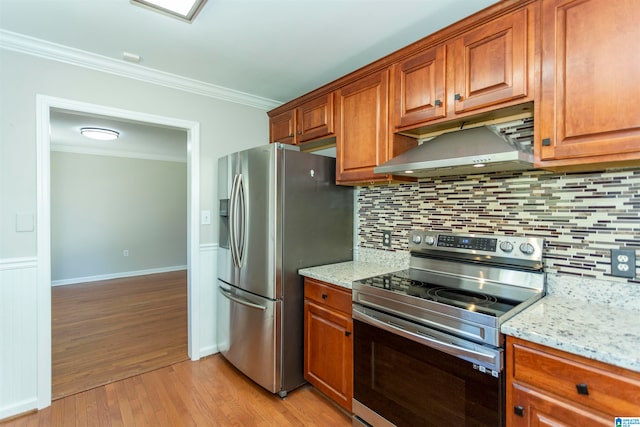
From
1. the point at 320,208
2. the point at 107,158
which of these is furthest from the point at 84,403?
the point at 107,158

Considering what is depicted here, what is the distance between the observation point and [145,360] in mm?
2691

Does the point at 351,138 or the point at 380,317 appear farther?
the point at 351,138

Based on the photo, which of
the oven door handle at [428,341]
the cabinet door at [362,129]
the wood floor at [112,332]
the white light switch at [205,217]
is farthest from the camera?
the white light switch at [205,217]

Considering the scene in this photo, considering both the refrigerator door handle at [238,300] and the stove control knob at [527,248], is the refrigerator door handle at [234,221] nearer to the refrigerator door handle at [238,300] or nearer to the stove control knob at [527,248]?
the refrigerator door handle at [238,300]

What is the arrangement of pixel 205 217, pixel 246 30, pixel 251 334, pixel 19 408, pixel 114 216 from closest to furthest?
pixel 246 30, pixel 19 408, pixel 251 334, pixel 205 217, pixel 114 216

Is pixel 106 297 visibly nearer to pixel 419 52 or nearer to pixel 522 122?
pixel 419 52

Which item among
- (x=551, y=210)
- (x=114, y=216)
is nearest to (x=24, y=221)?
(x=551, y=210)

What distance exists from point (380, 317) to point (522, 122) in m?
1.30

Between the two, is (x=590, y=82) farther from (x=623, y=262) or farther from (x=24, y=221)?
(x=24, y=221)

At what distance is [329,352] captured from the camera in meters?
2.03

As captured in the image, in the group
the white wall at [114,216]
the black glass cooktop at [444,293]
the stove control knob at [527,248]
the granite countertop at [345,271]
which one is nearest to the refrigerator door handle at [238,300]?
the granite countertop at [345,271]

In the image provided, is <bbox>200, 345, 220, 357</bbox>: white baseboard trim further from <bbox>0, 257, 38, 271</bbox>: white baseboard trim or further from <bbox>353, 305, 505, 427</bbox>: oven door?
<bbox>353, 305, 505, 427</bbox>: oven door

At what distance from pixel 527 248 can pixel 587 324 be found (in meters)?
0.50

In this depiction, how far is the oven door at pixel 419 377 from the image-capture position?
50.1 inches
